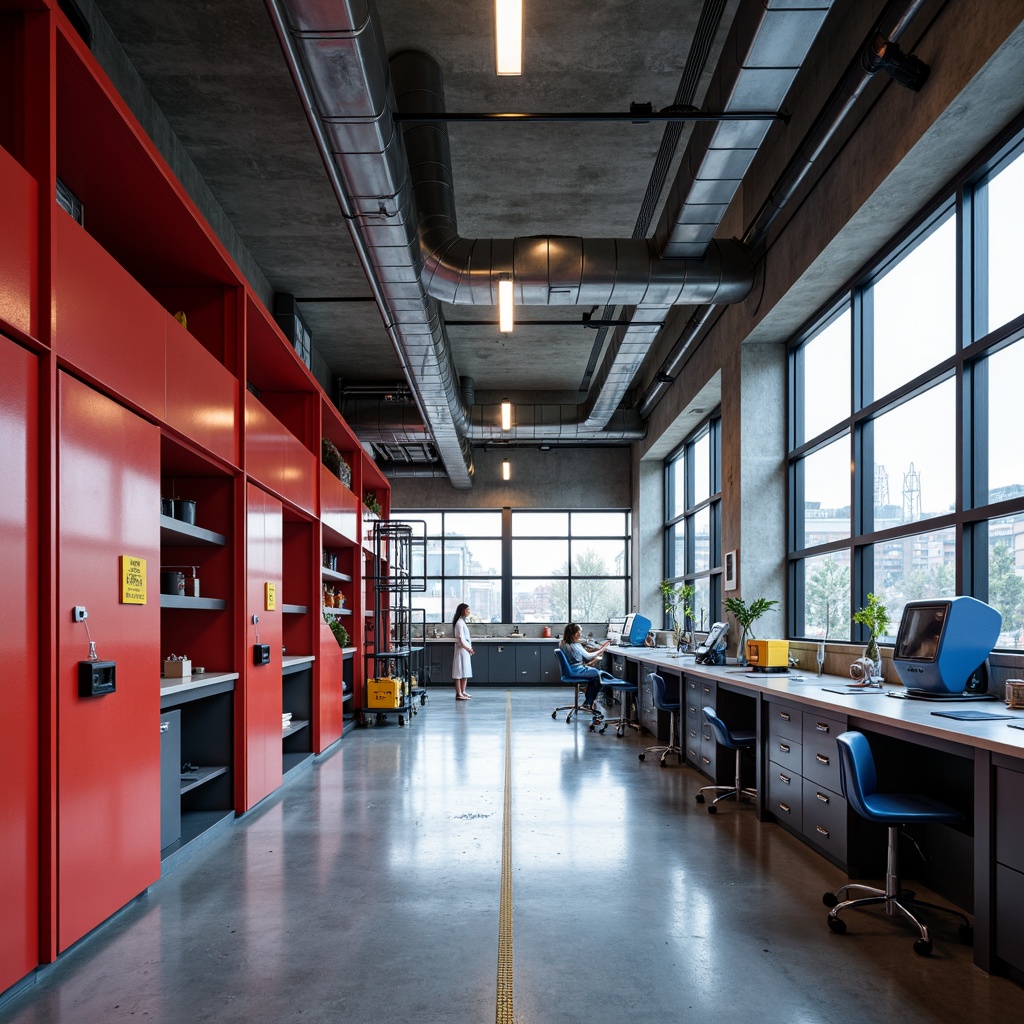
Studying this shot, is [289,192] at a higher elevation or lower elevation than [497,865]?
higher

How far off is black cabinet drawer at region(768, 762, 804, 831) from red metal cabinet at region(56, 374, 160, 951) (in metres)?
3.30

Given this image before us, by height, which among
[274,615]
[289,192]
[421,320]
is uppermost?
[289,192]

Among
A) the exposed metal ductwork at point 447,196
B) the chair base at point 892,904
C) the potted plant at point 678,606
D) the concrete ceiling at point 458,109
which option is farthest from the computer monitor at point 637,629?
the chair base at point 892,904

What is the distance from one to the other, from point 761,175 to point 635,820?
5.20 metres

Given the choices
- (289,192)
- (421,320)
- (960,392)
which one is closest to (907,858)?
(960,392)

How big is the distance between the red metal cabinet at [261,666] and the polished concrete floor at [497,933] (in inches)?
12.3

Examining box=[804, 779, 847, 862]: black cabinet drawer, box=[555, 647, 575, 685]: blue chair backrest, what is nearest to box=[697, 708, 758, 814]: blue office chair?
box=[804, 779, 847, 862]: black cabinet drawer

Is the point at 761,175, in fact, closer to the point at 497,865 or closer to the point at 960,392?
the point at 960,392

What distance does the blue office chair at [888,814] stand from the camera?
329 centimetres

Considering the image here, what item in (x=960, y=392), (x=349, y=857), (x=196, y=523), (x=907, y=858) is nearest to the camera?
(x=907, y=858)

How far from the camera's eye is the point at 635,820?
536cm

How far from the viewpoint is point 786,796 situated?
16.4ft

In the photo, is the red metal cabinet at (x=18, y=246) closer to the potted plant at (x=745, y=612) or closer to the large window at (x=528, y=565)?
the potted plant at (x=745, y=612)

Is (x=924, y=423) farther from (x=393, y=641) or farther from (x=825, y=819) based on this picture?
(x=393, y=641)
